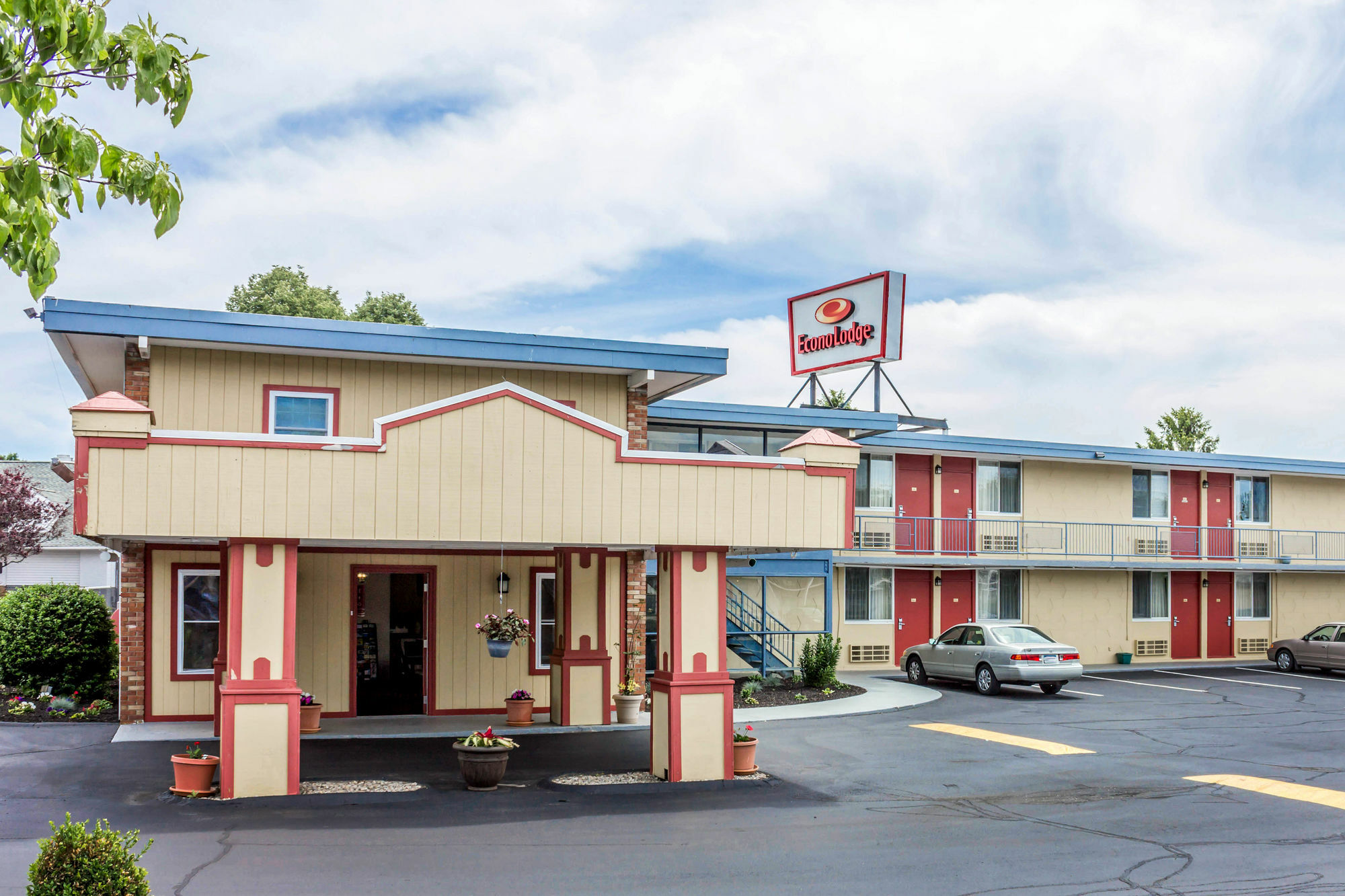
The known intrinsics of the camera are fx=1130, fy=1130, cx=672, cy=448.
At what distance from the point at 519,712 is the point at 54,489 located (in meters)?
32.3

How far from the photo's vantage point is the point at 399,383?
17469 mm

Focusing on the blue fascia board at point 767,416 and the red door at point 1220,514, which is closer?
the blue fascia board at point 767,416

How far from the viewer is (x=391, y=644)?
2392 centimetres

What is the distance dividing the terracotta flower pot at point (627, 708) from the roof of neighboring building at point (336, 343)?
5.20 meters

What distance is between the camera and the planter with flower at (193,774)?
11773mm

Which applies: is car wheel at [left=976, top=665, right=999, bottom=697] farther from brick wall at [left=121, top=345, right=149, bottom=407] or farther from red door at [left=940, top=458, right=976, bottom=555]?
brick wall at [left=121, top=345, right=149, bottom=407]

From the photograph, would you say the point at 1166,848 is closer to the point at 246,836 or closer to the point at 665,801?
the point at 665,801

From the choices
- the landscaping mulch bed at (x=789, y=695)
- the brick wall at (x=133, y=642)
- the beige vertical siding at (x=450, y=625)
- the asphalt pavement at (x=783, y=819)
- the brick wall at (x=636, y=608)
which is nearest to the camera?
the asphalt pavement at (x=783, y=819)

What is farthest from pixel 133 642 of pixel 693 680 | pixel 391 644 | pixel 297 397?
pixel 693 680

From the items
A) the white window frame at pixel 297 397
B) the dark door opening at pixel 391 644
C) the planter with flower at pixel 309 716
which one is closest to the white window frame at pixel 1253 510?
the dark door opening at pixel 391 644

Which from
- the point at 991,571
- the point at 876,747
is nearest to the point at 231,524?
the point at 876,747

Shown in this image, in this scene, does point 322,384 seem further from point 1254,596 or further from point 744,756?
point 1254,596

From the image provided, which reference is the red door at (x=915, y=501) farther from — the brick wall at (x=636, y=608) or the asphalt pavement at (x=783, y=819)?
the asphalt pavement at (x=783, y=819)

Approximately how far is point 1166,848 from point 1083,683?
52.0 ft
